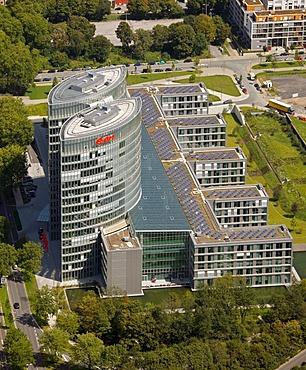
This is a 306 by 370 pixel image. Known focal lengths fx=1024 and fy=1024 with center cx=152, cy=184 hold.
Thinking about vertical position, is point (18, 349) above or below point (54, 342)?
above

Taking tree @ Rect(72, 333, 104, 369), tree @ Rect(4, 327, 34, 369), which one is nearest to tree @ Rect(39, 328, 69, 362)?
tree @ Rect(72, 333, 104, 369)

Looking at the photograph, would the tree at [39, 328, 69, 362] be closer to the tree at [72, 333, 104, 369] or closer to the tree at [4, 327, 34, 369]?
the tree at [72, 333, 104, 369]

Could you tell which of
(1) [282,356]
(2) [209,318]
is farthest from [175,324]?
(1) [282,356]

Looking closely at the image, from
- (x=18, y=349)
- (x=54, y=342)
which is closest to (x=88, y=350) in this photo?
(x=54, y=342)

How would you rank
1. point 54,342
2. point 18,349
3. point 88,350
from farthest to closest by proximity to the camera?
point 54,342, point 88,350, point 18,349

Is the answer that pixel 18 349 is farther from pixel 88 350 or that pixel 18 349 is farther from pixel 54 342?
pixel 88 350

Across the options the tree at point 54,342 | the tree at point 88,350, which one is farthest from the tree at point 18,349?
the tree at point 88,350
